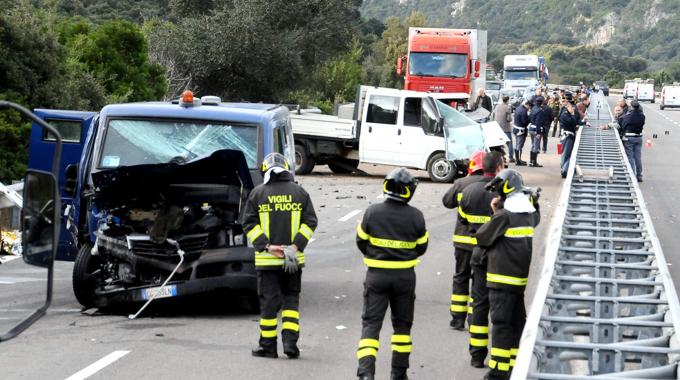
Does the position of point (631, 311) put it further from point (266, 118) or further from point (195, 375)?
point (266, 118)

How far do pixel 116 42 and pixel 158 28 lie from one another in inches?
352

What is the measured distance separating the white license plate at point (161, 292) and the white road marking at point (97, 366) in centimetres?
156

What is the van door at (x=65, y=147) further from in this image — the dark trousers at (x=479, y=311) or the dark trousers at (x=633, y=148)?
the dark trousers at (x=633, y=148)

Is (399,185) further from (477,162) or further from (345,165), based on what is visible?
(345,165)

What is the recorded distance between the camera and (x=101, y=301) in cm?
1198

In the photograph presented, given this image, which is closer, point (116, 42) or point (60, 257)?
point (60, 257)

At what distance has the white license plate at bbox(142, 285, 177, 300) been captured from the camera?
38.3 feet

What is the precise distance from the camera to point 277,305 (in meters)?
10.3

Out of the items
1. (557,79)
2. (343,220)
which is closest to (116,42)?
(343,220)

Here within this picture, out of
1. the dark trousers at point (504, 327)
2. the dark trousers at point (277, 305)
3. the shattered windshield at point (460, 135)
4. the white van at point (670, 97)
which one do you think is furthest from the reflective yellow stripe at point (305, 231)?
the white van at point (670, 97)

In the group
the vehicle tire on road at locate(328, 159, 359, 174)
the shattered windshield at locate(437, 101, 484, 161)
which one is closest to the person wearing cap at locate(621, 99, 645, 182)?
the shattered windshield at locate(437, 101, 484, 161)

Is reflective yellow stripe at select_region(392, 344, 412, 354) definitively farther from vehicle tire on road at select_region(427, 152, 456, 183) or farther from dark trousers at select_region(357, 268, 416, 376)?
vehicle tire on road at select_region(427, 152, 456, 183)

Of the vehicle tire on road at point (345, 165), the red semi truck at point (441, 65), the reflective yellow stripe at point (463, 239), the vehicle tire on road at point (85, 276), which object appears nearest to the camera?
the reflective yellow stripe at point (463, 239)

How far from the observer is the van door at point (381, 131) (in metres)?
26.9
